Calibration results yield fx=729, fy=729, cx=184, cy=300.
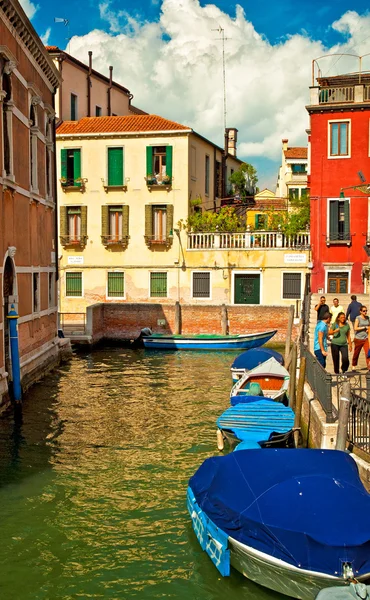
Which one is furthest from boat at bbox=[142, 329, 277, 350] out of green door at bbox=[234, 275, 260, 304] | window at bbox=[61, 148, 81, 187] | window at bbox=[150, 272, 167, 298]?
window at bbox=[61, 148, 81, 187]

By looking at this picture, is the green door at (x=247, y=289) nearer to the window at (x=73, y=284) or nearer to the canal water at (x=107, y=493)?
the window at (x=73, y=284)

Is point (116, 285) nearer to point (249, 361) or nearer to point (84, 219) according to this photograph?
point (84, 219)

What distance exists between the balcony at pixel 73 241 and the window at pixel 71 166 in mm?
1846

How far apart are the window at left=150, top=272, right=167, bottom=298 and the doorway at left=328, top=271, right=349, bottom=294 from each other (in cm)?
574

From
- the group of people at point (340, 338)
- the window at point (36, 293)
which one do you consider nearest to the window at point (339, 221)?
the group of people at point (340, 338)

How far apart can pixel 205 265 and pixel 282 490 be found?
751 inches

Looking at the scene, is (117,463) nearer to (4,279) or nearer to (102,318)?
(4,279)

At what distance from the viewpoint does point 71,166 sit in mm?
26188

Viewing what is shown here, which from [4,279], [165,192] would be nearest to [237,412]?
[4,279]

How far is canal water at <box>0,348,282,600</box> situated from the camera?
655 cm

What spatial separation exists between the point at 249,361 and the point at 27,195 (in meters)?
5.85

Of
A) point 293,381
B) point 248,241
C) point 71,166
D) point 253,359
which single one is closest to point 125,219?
point 71,166

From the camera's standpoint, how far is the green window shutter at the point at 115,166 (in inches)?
1014

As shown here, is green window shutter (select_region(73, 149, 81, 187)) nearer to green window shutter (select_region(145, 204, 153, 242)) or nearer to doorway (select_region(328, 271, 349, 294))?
green window shutter (select_region(145, 204, 153, 242))
